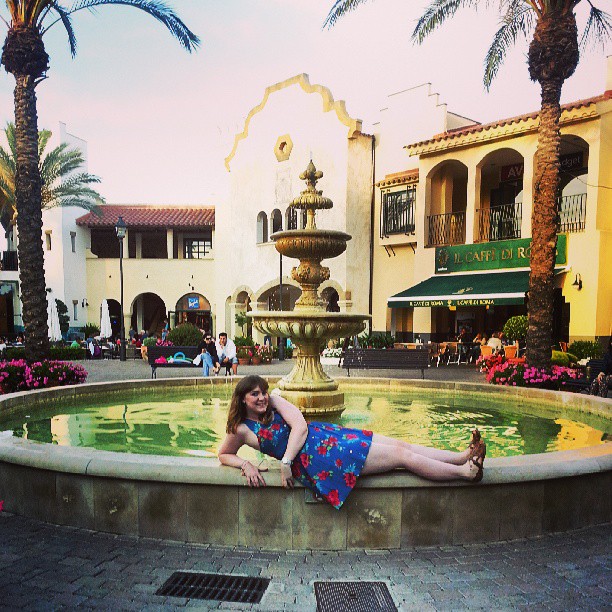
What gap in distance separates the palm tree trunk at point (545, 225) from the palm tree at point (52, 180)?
79.7ft

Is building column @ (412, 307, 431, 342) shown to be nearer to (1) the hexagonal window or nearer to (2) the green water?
(1) the hexagonal window

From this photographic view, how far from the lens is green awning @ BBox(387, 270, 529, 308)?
17062mm

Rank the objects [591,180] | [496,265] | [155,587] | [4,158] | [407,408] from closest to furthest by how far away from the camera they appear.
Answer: [155,587] < [407,408] < [591,180] < [496,265] < [4,158]

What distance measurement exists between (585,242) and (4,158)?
1008 inches

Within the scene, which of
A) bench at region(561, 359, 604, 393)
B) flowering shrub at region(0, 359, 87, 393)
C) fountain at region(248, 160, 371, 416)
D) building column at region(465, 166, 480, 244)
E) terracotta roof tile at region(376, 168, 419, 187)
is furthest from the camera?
terracotta roof tile at region(376, 168, 419, 187)

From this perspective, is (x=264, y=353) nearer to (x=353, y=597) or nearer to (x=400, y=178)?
(x=400, y=178)

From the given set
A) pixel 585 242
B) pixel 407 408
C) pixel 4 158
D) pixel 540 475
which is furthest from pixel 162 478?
pixel 4 158

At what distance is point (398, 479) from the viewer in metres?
3.88

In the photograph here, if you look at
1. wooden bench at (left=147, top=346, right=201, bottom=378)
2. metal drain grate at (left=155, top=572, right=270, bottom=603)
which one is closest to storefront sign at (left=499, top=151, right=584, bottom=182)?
wooden bench at (left=147, top=346, right=201, bottom=378)

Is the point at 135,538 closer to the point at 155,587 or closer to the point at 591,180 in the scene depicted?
the point at 155,587

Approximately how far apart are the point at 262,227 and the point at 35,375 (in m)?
20.3

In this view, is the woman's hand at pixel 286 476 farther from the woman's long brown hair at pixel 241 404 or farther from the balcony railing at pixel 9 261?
the balcony railing at pixel 9 261

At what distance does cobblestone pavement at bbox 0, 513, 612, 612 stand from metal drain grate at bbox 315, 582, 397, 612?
6cm

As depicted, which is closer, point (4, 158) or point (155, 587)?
point (155, 587)
